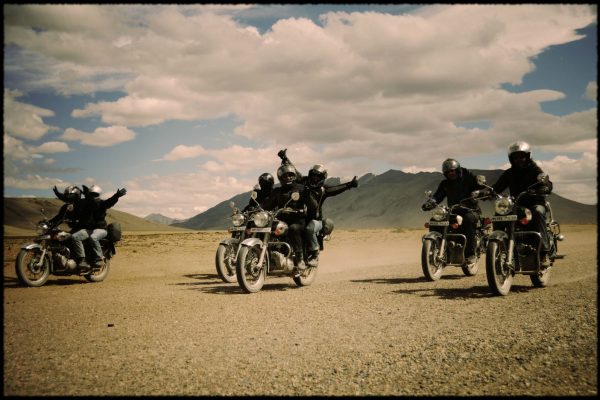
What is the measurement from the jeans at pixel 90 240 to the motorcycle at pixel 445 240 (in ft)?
29.7

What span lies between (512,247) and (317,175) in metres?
4.54

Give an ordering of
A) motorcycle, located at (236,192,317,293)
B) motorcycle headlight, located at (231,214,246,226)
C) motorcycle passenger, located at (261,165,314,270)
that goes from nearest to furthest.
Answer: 1. motorcycle, located at (236,192,317,293)
2. motorcycle passenger, located at (261,165,314,270)
3. motorcycle headlight, located at (231,214,246,226)

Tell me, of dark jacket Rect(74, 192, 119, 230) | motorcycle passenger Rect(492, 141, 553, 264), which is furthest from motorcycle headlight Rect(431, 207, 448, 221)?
dark jacket Rect(74, 192, 119, 230)

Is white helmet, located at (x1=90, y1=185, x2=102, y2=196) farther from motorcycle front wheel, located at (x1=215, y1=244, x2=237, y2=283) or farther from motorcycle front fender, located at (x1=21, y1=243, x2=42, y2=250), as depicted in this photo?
motorcycle front wheel, located at (x1=215, y1=244, x2=237, y2=283)

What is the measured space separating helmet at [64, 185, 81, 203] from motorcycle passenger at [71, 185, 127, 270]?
0.56 ft

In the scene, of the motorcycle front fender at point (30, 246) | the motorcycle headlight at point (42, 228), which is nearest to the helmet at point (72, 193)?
the motorcycle headlight at point (42, 228)

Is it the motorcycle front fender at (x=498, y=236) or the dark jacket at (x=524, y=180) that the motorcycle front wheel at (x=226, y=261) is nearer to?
the motorcycle front fender at (x=498, y=236)

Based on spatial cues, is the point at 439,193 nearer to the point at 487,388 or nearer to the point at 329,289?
the point at 329,289

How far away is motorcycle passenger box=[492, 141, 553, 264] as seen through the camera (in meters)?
8.70

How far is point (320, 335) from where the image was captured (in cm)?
551

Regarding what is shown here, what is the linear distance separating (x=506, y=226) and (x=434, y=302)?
2.47 m

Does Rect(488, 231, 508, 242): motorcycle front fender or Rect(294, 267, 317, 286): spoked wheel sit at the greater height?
Rect(488, 231, 508, 242): motorcycle front fender

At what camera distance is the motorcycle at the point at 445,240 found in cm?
1038

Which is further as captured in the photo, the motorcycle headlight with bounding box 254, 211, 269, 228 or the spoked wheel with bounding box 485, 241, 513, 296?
the motorcycle headlight with bounding box 254, 211, 269, 228
